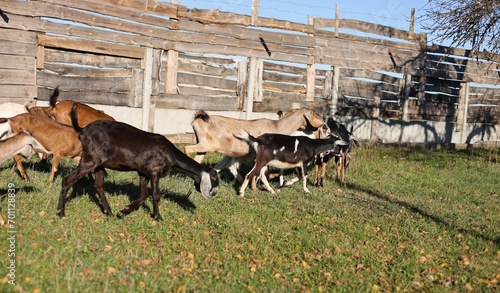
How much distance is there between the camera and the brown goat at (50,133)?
447 inches

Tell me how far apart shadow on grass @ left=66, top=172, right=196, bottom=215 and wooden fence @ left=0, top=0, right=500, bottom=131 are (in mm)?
5607

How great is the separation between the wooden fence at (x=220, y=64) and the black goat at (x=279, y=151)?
6.48 metres

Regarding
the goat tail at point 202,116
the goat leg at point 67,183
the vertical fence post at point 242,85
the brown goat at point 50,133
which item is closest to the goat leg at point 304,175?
the goat tail at point 202,116

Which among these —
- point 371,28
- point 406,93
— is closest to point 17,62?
point 371,28

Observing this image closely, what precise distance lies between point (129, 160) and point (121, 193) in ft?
5.70

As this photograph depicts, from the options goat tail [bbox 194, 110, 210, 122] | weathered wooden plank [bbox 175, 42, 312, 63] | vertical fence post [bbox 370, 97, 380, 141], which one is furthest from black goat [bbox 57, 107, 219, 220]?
vertical fence post [bbox 370, 97, 380, 141]

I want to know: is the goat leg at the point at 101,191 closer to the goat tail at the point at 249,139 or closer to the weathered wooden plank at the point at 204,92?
the goat tail at the point at 249,139

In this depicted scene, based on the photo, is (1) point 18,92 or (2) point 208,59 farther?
(2) point 208,59

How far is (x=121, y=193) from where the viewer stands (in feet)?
37.1

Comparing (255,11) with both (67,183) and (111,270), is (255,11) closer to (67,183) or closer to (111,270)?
(67,183)

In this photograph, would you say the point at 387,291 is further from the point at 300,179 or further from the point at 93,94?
the point at 93,94

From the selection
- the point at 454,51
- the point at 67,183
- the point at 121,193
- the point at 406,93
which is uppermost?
the point at 454,51

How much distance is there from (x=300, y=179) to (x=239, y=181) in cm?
139

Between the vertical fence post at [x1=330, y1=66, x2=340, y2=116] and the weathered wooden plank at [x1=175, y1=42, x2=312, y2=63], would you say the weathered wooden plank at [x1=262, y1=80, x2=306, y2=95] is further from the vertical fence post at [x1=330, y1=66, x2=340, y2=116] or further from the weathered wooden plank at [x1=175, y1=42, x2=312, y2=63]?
the vertical fence post at [x1=330, y1=66, x2=340, y2=116]
